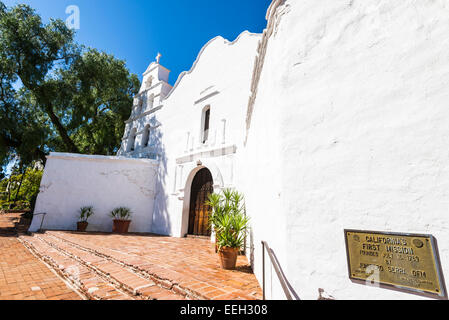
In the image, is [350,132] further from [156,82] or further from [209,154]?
[156,82]

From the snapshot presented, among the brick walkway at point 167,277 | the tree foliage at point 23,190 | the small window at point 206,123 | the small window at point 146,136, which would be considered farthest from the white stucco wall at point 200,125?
the tree foliage at point 23,190

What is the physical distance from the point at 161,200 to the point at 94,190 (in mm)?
3098

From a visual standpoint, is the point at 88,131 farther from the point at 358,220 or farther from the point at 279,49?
the point at 358,220

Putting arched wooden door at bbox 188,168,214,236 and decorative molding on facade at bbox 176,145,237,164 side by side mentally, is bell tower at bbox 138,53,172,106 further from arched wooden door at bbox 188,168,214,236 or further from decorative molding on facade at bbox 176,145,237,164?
arched wooden door at bbox 188,168,214,236

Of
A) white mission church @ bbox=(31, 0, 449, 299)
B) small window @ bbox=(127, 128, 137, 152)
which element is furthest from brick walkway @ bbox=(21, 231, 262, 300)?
small window @ bbox=(127, 128, 137, 152)

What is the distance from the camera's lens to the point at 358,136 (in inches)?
72.0

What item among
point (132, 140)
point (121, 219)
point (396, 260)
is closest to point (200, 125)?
point (121, 219)

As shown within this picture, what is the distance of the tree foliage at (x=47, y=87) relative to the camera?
10.9 metres

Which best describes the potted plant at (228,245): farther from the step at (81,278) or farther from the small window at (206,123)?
the small window at (206,123)

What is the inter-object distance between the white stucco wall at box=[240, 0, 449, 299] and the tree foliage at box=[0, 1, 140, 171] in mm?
13702

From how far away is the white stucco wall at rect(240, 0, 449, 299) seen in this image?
5.07ft

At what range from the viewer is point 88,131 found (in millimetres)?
14812

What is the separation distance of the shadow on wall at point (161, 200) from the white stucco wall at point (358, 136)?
7.76 m
